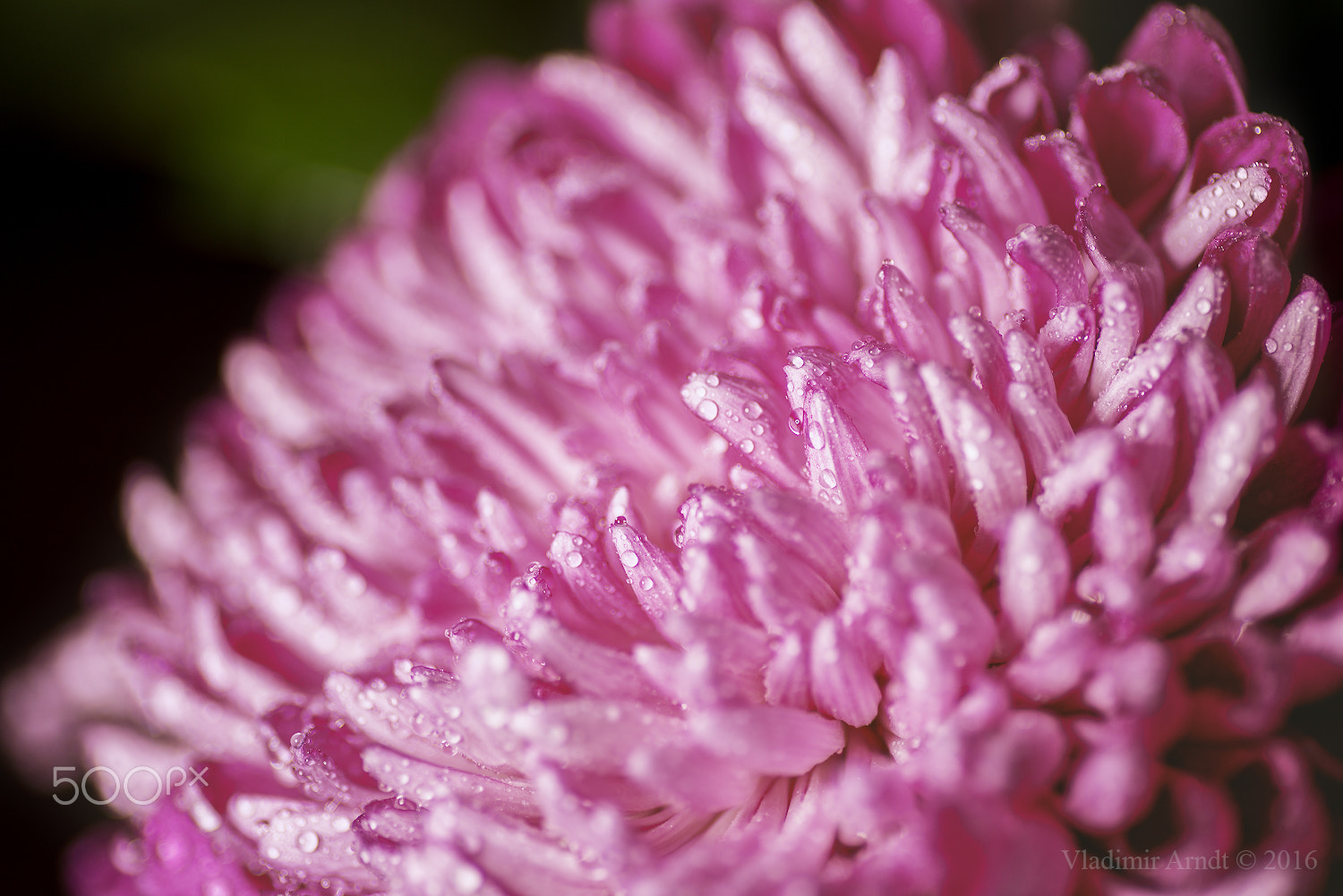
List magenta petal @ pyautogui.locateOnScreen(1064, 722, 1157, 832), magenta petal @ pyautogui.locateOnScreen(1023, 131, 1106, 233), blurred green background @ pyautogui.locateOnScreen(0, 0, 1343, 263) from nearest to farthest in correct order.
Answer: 1. magenta petal @ pyautogui.locateOnScreen(1064, 722, 1157, 832)
2. magenta petal @ pyautogui.locateOnScreen(1023, 131, 1106, 233)
3. blurred green background @ pyautogui.locateOnScreen(0, 0, 1343, 263)

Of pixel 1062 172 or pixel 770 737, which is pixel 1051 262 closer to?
pixel 1062 172

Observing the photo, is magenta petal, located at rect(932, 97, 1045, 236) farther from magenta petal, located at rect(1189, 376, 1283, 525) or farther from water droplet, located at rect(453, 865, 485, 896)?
water droplet, located at rect(453, 865, 485, 896)

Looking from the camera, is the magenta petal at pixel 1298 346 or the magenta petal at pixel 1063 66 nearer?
the magenta petal at pixel 1298 346

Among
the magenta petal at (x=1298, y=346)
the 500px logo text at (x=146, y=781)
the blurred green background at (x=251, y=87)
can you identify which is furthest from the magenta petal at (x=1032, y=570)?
the blurred green background at (x=251, y=87)

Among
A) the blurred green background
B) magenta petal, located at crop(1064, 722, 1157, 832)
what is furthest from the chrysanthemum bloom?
the blurred green background

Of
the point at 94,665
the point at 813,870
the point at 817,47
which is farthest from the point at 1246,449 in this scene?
the point at 94,665

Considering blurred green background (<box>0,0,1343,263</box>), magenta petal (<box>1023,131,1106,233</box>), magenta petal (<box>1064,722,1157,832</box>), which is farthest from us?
blurred green background (<box>0,0,1343,263</box>)

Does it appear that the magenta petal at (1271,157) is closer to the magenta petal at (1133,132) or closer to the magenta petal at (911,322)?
the magenta petal at (1133,132)
